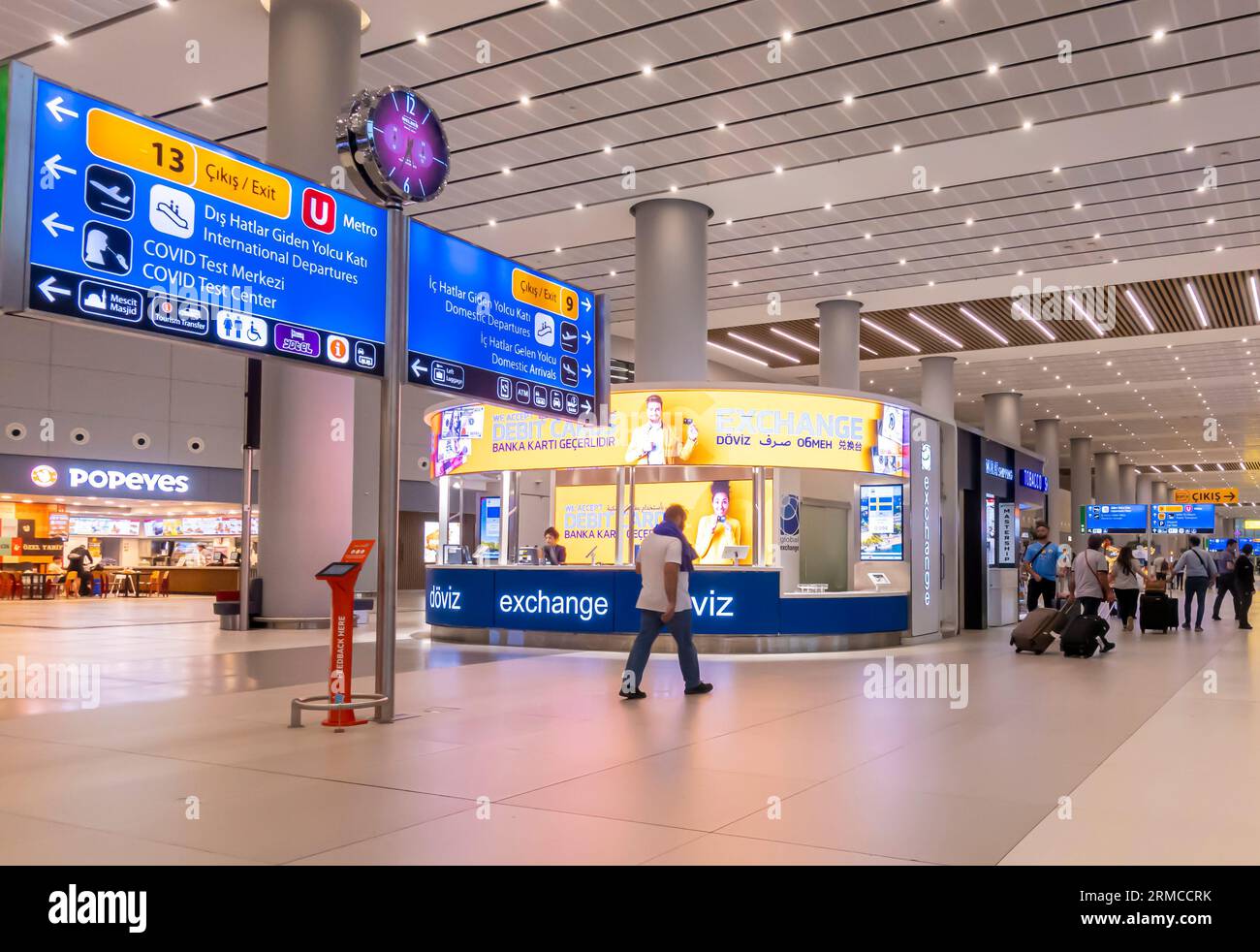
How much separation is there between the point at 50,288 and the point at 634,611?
7.77 meters

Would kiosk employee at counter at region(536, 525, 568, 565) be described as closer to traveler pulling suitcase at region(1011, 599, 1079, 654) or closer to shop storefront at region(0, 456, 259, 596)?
traveler pulling suitcase at region(1011, 599, 1079, 654)

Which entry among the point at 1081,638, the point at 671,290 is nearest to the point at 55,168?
the point at 1081,638

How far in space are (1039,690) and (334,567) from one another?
559 cm

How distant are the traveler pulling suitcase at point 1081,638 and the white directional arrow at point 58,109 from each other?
1046 cm


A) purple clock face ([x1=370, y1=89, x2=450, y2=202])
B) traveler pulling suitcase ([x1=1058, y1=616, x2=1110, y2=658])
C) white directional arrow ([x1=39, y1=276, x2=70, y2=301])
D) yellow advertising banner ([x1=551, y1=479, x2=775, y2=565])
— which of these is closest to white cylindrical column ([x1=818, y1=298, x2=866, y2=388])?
yellow advertising banner ([x1=551, y1=479, x2=775, y2=565])

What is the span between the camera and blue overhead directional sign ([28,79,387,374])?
522 cm

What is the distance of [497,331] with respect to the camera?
7762 mm

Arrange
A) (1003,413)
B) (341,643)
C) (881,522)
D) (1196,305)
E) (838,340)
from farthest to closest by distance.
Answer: (1003,413) → (838,340) → (1196,305) → (881,522) → (341,643)

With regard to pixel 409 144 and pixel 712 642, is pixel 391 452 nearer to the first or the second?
pixel 409 144

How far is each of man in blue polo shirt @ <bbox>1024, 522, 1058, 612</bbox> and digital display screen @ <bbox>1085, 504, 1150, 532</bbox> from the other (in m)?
25.7

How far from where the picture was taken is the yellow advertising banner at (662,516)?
12.8 meters

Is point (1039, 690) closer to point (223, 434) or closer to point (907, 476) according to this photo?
point (907, 476)

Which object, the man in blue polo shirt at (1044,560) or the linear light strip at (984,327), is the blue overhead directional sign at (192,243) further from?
the linear light strip at (984,327)

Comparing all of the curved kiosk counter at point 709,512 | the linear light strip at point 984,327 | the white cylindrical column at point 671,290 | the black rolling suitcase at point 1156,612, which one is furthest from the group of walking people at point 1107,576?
the linear light strip at point 984,327
